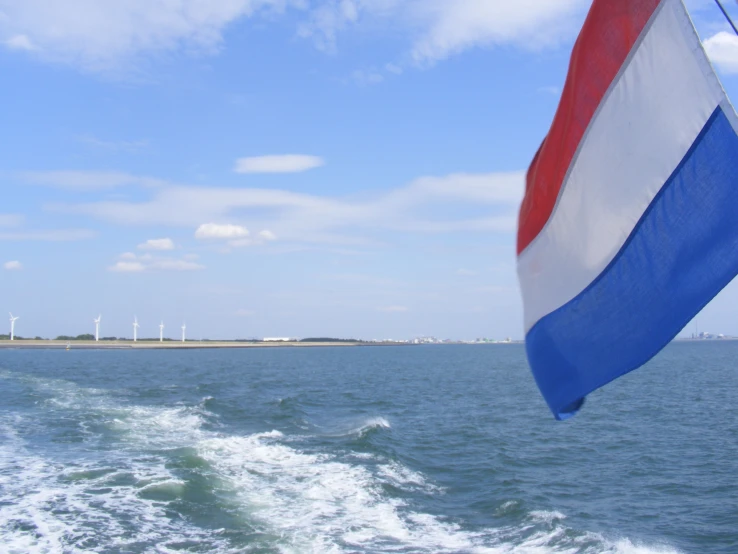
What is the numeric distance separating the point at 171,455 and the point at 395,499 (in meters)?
7.76

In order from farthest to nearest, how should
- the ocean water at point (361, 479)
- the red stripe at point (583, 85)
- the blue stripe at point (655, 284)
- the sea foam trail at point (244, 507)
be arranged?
the ocean water at point (361, 479), the sea foam trail at point (244, 507), the red stripe at point (583, 85), the blue stripe at point (655, 284)

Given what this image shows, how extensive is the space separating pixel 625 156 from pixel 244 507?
43.0ft

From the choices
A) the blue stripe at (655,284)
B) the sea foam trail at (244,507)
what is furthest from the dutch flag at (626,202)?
the sea foam trail at (244,507)

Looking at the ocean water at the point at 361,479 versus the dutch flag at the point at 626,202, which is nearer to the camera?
the dutch flag at the point at 626,202

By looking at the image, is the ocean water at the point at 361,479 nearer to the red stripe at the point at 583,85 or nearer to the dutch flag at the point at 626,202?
the dutch flag at the point at 626,202

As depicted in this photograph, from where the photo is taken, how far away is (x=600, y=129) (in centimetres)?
545

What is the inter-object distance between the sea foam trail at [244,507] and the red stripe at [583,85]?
917 centimetres

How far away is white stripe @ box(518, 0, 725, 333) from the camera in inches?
188

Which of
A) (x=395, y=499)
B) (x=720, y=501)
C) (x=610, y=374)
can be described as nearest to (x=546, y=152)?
(x=610, y=374)

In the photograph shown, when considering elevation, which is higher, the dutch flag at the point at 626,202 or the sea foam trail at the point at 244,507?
the dutch flag at the point at 626,202

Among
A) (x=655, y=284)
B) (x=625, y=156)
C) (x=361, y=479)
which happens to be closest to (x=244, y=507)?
(x=361, y=479)

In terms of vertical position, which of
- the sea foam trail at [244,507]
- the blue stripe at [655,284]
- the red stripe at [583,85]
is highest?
the red stripe at [583,85]

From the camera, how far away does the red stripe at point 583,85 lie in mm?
5099

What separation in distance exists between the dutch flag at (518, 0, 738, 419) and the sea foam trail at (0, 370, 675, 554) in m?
8.63
